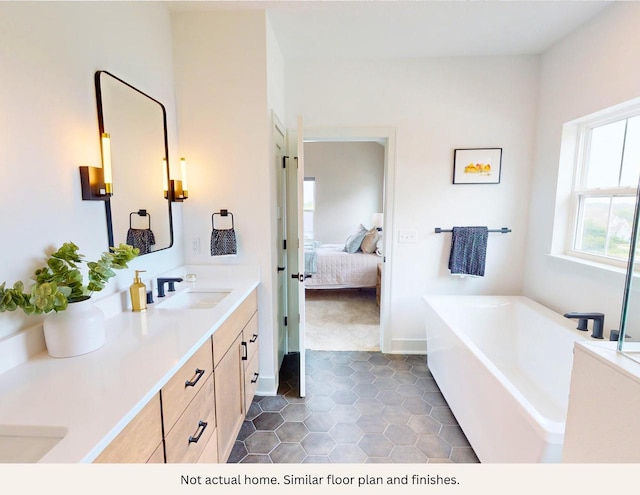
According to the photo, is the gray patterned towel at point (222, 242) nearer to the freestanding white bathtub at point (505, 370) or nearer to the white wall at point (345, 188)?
the freestanding white bathtub at point (505, 370)

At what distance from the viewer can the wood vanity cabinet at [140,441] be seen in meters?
0.79

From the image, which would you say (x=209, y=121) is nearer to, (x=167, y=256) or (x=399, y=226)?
(x=167, y=256)

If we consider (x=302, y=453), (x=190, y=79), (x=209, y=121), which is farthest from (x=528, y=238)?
(x=190, y=79)

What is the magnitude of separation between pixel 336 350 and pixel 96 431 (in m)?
2.50

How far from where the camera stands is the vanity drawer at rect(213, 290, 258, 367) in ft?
4.86

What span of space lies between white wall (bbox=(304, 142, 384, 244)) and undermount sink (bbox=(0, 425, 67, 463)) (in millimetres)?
6037

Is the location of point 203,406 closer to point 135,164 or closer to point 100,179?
point 100,179

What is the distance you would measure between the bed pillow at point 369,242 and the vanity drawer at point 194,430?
12.5 feet

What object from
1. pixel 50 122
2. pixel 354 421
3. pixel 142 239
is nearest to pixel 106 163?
pixel 50 122

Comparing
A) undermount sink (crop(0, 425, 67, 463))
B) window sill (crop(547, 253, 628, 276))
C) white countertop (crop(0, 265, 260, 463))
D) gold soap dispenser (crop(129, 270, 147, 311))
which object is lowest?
undermount sink (crop(0, 425, 67, 463))

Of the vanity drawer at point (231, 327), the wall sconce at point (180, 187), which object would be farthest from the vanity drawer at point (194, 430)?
the wall sconce at point (180, 187)

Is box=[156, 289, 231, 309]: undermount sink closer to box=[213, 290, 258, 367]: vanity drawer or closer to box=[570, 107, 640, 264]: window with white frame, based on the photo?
box=[213, 290, 258, 367]: vanity drawer

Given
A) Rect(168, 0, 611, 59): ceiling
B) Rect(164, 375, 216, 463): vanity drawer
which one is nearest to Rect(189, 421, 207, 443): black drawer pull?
Rect(164, 375, 216, 463): vanity drawer

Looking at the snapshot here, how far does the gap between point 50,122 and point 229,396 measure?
4.74 feet
